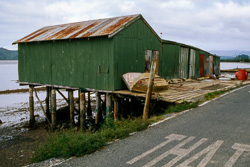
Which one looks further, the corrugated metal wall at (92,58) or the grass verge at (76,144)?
the corrugated metal wall at (92,58)

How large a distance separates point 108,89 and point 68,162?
7.98m

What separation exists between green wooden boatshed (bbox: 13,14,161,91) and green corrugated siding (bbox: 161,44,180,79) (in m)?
1.39

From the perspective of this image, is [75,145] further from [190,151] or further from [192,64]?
[192,64]

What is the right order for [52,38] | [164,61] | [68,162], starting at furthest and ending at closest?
[164,61] < [52,38] < [68,162]

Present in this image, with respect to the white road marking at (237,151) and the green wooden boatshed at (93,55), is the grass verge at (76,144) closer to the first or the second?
the white road marking at (237,151)

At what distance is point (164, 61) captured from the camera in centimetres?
1798

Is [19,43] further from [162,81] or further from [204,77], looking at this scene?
[204,77]

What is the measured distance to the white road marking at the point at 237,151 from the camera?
194 inches

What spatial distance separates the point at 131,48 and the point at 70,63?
435 centimetres

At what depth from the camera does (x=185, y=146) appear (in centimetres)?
591

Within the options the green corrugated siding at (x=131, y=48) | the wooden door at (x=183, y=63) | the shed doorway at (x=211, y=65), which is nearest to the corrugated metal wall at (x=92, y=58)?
the green corrugated siding at (x=131, y=48)

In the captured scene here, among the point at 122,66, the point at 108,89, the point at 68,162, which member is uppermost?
the point at 122,66

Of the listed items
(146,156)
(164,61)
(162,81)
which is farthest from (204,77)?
(146,156)

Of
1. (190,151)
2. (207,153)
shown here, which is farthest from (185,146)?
(207,153)
